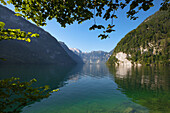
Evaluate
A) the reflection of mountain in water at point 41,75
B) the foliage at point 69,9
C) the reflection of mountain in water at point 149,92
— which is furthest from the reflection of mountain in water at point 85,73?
the foliage at point 69,9

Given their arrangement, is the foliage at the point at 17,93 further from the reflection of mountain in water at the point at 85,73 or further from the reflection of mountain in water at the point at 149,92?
the reflection of mountain in water at the point at 85,73

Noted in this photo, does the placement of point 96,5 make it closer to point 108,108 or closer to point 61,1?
point 61,1

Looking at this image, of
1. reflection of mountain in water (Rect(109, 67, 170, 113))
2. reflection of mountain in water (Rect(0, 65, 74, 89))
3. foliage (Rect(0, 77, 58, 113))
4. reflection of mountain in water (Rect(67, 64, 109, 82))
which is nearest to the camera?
foliage (Rect(0, 77, 58, 113))

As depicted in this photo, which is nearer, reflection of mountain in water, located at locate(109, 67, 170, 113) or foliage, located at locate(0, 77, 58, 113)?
foliage, located at locate(0, 77, 58, 113)

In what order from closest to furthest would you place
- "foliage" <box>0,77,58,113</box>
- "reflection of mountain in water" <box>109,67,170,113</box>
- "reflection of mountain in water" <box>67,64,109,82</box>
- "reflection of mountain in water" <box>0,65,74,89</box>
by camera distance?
"foliage" <box>0,77,58,113</box>, "reflection of mountain in water" <box>109,67,170,113</box>, "reflection of mountain in water" <box>0,65,74,89</box>, "reflection of mountain in water" <box>67,64,109,82</box>

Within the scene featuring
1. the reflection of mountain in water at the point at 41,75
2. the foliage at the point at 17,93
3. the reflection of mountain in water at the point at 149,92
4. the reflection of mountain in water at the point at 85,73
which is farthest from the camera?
the reflection of mountain in water at the point at 85,73

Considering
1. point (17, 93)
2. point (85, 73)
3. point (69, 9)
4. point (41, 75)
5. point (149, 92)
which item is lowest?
point (41, 75)

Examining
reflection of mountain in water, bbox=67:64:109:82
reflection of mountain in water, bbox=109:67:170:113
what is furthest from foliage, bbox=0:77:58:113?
reflection of mountain in water, bbox=67:64:109:82

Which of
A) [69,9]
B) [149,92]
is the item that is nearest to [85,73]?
[149,92]

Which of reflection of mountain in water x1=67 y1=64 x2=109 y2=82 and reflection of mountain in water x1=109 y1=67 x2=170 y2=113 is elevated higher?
reflection of mountain in water x1=109 y1=67 x2=170 y2=113

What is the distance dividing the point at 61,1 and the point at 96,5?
2382mm

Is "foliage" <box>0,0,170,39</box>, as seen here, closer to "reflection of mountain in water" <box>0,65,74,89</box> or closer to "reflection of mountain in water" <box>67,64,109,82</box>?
"reflection of mountain in water" <box>0,65,74,89</box>

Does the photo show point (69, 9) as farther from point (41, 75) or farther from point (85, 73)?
point (85, 73)

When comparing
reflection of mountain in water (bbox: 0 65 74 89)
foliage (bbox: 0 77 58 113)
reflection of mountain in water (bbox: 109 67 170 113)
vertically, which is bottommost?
reflection of mountain in water (bbox: 0 65 74 89)
